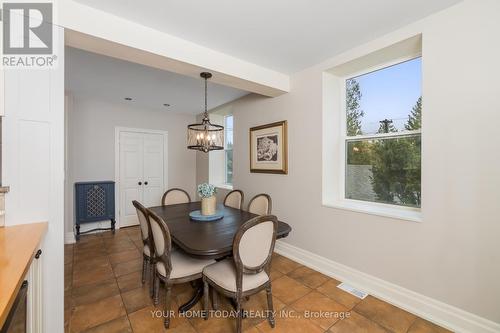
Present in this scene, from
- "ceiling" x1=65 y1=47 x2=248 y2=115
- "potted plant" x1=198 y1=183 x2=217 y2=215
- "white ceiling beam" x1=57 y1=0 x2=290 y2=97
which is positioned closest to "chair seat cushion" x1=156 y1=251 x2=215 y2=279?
"potted plant" x1=198 y1=183 x2=217 y2=215

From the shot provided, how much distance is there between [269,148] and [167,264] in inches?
83.3

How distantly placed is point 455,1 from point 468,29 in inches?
9.5

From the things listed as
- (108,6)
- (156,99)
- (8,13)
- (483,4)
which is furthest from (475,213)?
(156,99)

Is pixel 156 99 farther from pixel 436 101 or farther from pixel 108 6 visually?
pixel 436 101

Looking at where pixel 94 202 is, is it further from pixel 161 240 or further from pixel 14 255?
pixel 14 255

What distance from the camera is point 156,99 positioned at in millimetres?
4035

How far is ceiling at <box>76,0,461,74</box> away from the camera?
169cm

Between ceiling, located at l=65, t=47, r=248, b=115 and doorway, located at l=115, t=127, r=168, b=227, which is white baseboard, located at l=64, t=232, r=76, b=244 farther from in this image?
ceiling, located at l=65, t=47, r=248, b=115

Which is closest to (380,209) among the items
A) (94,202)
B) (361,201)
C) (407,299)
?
(361,201)

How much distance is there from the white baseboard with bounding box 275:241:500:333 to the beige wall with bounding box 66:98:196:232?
3830 millimetres

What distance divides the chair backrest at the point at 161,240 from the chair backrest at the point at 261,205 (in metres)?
1.24

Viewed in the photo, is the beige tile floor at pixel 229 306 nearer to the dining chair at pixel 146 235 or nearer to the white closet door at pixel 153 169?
the dining chair at pixel 146 235
